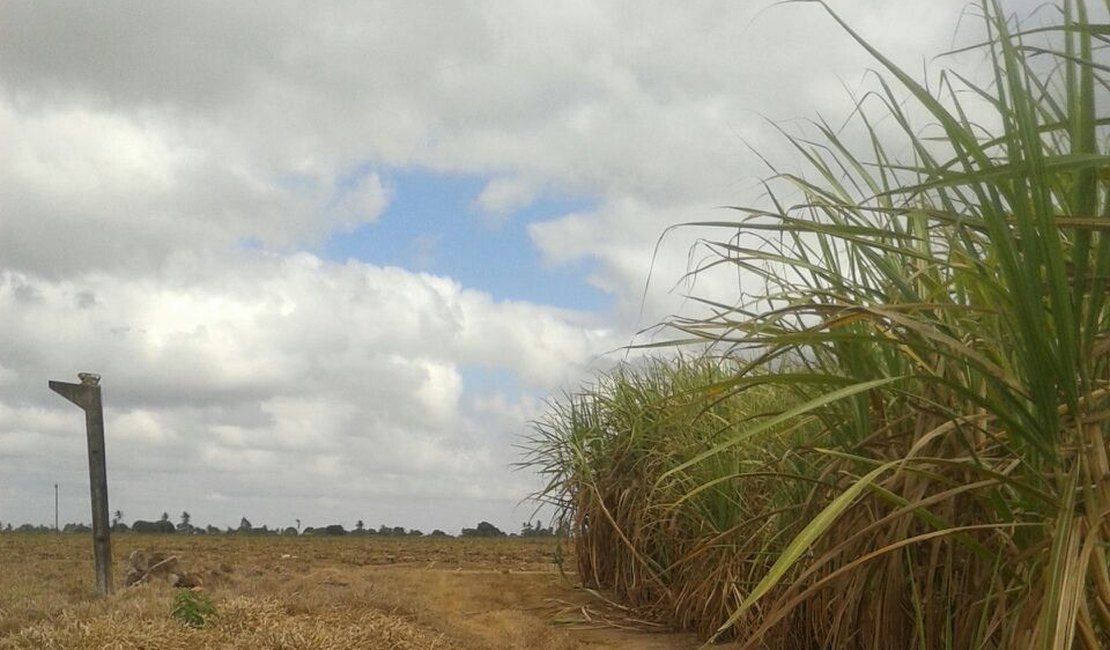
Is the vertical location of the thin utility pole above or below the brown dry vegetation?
above

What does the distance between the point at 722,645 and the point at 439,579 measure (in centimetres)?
417

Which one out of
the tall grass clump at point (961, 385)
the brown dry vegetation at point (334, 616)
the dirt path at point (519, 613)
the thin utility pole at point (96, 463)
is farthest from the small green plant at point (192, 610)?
the tall grass clump at point (961, 385)

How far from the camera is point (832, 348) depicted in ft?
9.55

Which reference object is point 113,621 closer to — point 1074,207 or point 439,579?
point 439,579

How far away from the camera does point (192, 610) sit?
565 cm

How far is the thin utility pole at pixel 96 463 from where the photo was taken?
290 inches

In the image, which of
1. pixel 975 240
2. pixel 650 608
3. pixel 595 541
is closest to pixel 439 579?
pixel 595 541

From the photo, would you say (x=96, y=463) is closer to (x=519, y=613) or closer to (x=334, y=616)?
(x=334, y=616)

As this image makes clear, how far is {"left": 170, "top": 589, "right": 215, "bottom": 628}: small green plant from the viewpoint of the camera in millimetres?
5590

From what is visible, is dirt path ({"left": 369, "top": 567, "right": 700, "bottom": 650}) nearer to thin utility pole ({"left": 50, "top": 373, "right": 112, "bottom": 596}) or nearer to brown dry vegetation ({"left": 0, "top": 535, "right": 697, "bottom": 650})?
brown dry vegetation ({"left": 0, "top": 535, "right": 697, "bottom": 650})

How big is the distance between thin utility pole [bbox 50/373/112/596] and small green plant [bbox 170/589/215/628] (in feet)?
6.20

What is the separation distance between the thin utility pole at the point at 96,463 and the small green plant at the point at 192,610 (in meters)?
1.89

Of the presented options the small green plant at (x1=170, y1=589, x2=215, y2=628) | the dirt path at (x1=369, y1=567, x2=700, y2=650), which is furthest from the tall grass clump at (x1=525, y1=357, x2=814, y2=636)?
the small green plant at (x1=170, y1=589, x2=215, y2=628)

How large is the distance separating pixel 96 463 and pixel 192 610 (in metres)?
2.20
